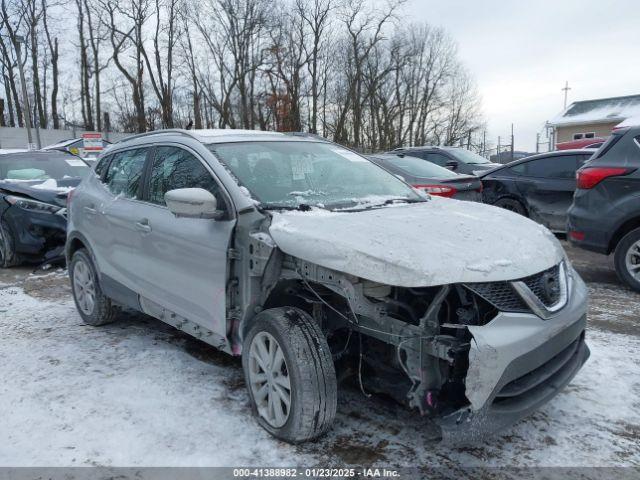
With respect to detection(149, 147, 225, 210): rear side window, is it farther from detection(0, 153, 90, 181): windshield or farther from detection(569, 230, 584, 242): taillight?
detection(0, 153, 90, 181): windshield

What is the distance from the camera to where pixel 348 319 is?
107 inches

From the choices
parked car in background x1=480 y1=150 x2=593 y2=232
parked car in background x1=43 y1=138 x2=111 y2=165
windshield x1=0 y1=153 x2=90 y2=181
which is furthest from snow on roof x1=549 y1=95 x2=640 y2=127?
windshield x1=0 y1=153 x2=90 y2=181

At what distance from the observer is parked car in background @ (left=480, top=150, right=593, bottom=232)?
788 cm

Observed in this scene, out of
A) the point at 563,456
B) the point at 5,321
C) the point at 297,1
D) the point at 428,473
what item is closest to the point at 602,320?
Result: the point at 563,456

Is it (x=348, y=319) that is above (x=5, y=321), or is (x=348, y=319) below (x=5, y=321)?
above

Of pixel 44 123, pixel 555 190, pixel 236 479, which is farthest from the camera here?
pixel 44 123

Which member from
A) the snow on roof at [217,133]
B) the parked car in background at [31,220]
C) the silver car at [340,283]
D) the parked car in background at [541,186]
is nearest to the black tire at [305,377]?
the silver car at [340,283]

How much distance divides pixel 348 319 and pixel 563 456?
129cm

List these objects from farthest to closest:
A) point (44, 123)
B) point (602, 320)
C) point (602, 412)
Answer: point (44, 123) < point (602, 320) < point (602, 412)

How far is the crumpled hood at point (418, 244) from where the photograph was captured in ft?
7.39

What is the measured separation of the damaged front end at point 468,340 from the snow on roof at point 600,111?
3248cm

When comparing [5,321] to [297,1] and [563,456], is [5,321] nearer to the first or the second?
[563,456]

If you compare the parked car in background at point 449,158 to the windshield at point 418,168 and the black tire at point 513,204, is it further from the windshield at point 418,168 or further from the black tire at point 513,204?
the windshield at point 418,168

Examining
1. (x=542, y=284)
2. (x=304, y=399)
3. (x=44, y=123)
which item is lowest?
(x=304, y=399)
